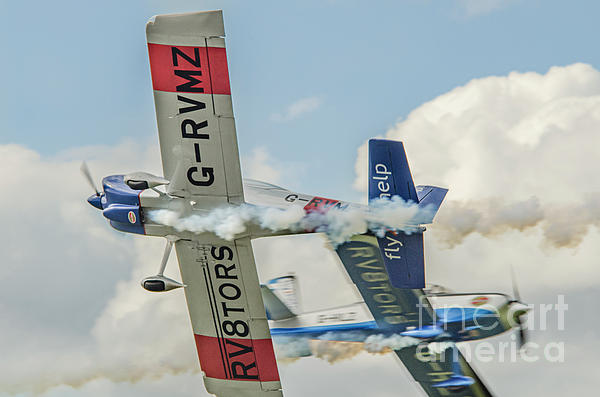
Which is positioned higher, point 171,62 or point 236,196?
point 171,62

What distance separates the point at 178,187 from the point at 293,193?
6.44ft

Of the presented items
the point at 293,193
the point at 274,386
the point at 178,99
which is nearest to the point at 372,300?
the point at 274,386

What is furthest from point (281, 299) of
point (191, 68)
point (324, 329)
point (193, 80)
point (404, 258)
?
point (191, 68)

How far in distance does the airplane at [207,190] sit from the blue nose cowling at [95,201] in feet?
0.08

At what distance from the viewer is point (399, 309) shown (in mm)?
22281

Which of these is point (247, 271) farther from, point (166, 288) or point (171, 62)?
point (171, 62)

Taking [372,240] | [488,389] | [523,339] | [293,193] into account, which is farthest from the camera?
[488,389]

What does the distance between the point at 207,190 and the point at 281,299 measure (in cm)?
612

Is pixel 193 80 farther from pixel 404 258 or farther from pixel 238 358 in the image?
pixel 238 358

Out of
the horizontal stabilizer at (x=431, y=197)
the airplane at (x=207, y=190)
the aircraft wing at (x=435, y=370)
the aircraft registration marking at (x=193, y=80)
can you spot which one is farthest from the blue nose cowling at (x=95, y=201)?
the aircraft wing at (x=435, y=370)

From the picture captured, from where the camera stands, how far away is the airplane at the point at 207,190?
16.9 metres

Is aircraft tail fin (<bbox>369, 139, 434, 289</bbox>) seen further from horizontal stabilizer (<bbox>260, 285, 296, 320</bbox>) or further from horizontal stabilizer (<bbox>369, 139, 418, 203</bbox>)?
horizontal stabilizer (<bbox>260, 285, 296, 320</bbox>)

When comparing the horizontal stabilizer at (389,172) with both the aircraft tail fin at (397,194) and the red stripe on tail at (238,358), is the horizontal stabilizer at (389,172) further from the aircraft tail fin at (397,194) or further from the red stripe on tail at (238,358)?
the red stripe on tail at (238,358)

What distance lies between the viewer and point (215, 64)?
17.0m
